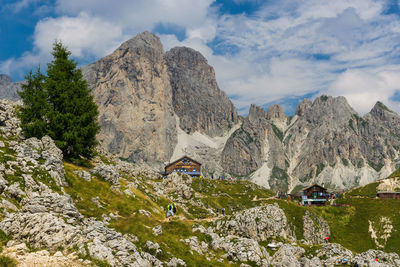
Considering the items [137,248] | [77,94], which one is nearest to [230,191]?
[77,94]

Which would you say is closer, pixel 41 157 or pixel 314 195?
pixel 41 157

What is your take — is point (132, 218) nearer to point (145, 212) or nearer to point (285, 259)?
point (145, 212)

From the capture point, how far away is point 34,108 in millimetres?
43688

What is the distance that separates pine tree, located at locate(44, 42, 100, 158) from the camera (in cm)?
4406

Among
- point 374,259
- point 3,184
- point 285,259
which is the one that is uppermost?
point 3,184

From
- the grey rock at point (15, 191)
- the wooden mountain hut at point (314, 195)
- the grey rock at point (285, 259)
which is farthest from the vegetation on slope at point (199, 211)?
the wooden mountain hut at point (314, 195)

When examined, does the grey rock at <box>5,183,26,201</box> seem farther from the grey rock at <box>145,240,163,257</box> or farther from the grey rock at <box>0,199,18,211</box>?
the grey rock at <box>145,240,163,257</box>

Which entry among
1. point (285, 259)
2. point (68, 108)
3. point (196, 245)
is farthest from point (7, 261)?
point (68, 108)

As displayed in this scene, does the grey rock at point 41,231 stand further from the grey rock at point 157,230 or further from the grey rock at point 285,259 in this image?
the grey rock at point 285,259

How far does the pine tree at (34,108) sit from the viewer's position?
41.8 metres

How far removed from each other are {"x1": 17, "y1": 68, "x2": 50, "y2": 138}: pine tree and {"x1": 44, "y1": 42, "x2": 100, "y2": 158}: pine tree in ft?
3.41

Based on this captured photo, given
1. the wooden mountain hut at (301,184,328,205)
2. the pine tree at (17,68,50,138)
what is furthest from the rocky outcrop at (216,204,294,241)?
the wooden mountain hut at (301,184,328,205)

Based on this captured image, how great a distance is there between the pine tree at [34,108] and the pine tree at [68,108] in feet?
3.41

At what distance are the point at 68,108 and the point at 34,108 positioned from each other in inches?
175
